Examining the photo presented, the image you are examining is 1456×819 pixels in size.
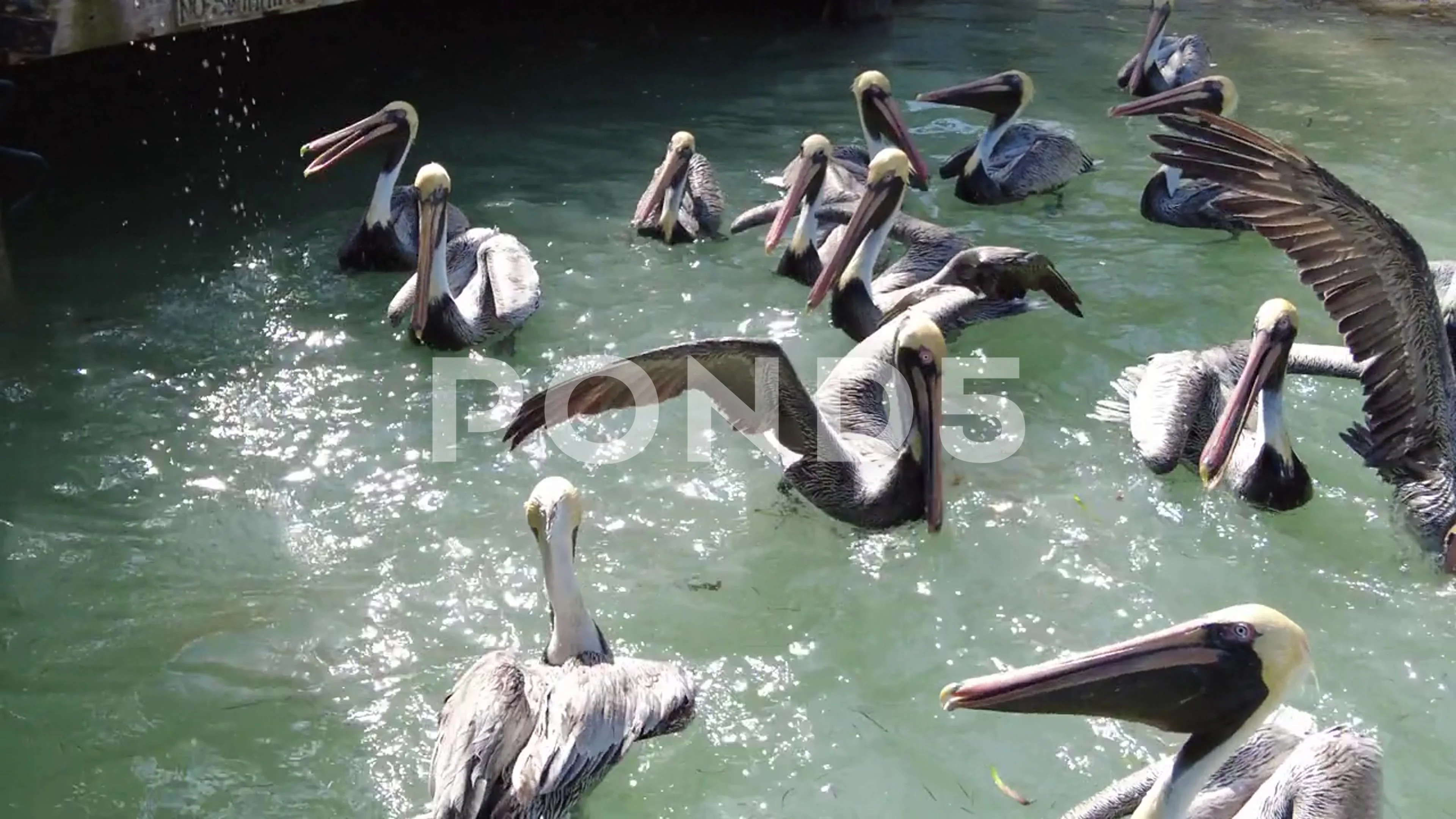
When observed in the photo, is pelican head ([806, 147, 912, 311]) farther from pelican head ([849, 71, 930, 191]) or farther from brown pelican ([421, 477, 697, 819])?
brown pelican ([421, 477, 697, 819])

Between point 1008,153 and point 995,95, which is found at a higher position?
point 995,95

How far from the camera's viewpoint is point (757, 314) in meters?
6.22

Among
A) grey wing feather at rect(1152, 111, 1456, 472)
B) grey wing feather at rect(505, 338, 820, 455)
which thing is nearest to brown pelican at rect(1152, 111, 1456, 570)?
grey wing feather at rect(1152, 111, 1456, 472)

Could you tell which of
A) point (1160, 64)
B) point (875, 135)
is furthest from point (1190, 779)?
point (1160, 64)

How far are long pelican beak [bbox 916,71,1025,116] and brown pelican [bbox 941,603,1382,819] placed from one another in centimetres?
550

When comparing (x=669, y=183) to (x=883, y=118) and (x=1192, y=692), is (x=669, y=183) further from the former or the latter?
(x=1192, y=692)

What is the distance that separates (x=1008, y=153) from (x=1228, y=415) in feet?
11.1

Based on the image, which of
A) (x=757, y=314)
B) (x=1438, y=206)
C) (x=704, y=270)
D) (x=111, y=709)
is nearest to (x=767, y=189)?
(x=704, y=270)

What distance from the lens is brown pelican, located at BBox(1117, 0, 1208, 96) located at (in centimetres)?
974

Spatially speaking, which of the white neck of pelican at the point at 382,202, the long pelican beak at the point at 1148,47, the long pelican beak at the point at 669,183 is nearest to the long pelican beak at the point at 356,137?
the white neck of pelican at the point at 382,202

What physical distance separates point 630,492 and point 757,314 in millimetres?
1651

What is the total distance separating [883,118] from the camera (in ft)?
24.6

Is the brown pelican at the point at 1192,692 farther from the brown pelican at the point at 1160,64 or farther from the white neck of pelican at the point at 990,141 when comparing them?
the brown pelican at the point at 1160,64

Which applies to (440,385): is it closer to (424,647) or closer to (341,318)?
(341,318)
